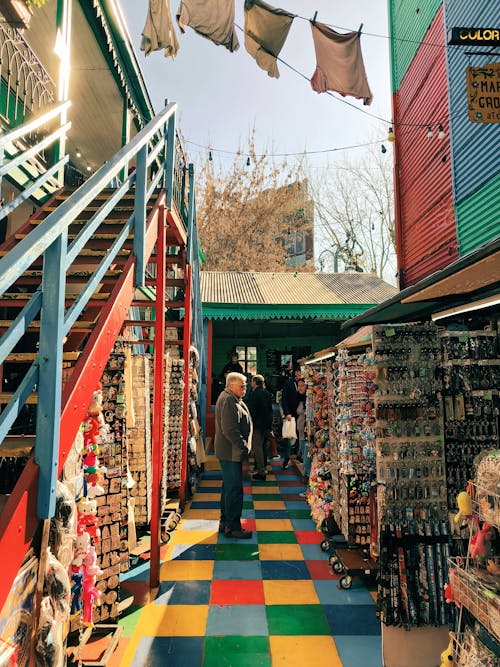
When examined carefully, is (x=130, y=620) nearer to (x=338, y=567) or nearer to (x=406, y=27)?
(x=338, y=567)

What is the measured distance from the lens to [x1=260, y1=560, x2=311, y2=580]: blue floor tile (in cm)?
479

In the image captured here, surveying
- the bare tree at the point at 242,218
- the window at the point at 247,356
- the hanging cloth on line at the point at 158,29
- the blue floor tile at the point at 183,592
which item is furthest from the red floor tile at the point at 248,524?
the bare tree at the point at 242,218

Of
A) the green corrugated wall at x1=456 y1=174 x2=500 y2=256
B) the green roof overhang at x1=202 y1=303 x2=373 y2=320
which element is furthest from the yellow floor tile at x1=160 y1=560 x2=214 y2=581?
the green roof overhang at x1=202 y1=303 x2=373 y2=320

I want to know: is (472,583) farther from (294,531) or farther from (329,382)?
(294,531)

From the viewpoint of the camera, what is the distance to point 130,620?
3910 millimetres

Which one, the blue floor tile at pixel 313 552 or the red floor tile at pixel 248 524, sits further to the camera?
the red floor tile at pixel 248 524

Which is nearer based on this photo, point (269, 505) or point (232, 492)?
point (232, 492)

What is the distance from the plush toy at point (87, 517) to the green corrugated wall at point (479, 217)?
7.09m

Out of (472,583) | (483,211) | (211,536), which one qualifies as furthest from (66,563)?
(483,211)

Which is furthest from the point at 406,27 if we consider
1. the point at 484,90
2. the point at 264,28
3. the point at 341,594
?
the point at 341,594

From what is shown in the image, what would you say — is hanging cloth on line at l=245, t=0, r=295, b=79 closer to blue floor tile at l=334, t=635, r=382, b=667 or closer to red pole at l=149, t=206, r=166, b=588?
red pole at l=149, t=206, r=166, b=588

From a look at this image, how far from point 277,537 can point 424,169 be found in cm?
840

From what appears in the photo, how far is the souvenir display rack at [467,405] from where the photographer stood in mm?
3543

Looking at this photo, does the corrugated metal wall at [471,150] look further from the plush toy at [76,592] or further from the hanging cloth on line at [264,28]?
the plush toy at [76,592]
